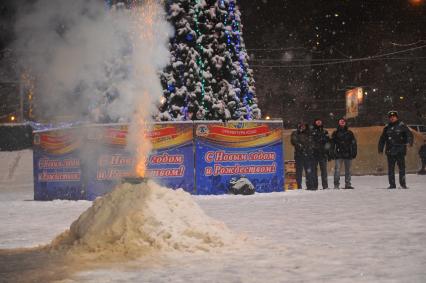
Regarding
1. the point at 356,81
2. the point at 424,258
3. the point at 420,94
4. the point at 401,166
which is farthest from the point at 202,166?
the point at 356,81

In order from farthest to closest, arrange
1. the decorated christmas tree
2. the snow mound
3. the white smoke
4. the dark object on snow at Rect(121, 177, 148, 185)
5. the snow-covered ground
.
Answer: the decorated christmas tree < the white smoke < the dark object on snow at Rect(121, 177, 148, 185) < the snow mound < the snow-covered ground

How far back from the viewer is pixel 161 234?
6973 millimetres

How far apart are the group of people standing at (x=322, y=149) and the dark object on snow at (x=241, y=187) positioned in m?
2.16

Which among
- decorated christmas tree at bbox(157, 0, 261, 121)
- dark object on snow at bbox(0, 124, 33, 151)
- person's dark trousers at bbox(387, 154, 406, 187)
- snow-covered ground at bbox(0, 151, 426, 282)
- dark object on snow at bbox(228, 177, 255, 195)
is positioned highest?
decorated christmas tree at bbox(157, 0, 261, 121)

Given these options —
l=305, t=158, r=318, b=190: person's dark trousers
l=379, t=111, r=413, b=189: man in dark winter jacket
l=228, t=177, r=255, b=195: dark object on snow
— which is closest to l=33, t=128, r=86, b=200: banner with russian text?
l=228, t=177, r=255, b=195: dark object on snow

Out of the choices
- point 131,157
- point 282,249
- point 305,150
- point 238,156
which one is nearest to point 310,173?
point 305,150

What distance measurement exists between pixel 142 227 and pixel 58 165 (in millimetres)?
10362

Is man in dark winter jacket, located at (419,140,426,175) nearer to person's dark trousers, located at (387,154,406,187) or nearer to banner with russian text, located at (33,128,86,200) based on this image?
person's dark trousers, located at (387,154,406,187)

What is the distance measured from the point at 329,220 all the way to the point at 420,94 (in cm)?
4990

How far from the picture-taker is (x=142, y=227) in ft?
22.9

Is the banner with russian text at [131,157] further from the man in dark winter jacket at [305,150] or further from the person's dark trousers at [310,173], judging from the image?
the person's dark trousers at [310,173]

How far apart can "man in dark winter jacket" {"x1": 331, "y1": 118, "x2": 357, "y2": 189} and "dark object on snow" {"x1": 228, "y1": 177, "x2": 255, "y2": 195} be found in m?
2.81

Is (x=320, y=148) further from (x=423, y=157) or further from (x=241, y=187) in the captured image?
(x=423, y=157)

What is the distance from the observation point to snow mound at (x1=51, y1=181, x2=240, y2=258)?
22.5 feet
